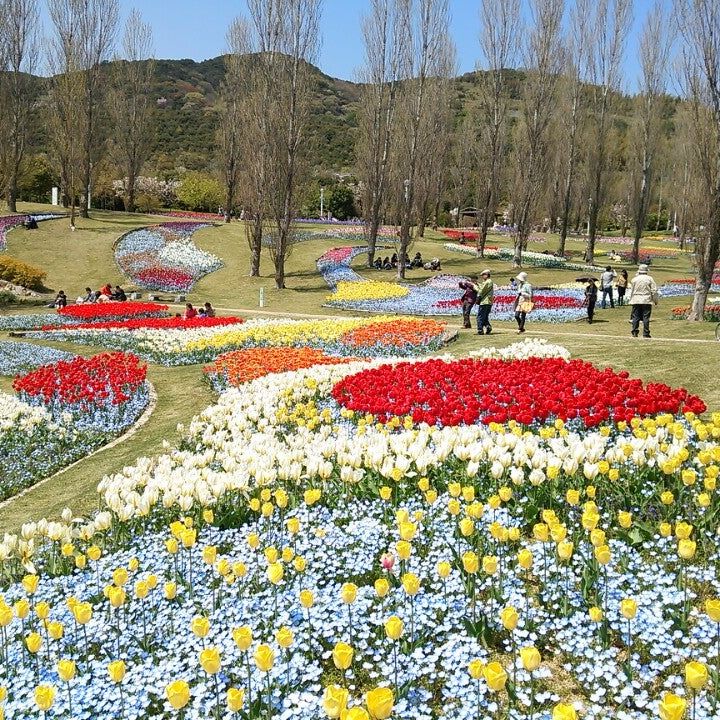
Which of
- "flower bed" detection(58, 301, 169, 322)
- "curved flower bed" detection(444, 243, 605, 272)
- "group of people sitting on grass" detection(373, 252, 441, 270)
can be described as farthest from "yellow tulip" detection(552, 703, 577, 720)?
"curved flower bed" detection(444, 243, 605, 272)

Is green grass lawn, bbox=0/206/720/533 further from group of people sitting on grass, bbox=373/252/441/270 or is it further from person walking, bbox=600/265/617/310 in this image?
group of people sitting on grass, bbox=373/252/441/270

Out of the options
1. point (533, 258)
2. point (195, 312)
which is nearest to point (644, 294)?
point (195, 312)

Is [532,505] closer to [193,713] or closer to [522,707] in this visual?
[522,707]

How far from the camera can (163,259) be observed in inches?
1524

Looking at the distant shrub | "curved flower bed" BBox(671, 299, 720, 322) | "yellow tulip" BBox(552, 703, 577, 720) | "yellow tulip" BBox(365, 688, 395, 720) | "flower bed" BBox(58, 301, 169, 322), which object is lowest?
"flower bed" BBox(58, 301, 169, 322)

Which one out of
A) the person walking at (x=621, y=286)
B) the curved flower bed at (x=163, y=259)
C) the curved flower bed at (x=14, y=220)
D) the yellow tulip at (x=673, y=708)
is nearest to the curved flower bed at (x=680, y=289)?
the person walking at (x=621, y=286)

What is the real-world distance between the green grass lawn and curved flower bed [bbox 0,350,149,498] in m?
0.47

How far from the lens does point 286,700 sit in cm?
330

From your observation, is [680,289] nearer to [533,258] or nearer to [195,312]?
[533,258]

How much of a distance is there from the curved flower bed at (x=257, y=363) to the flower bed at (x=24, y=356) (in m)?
4.84

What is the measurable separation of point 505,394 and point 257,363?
5.88 meters

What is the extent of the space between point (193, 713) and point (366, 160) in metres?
39.9

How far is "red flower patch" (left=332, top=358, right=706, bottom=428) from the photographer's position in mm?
7598

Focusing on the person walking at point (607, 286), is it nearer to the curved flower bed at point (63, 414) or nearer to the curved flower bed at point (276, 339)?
the curved flower bed at point (276, 339)
